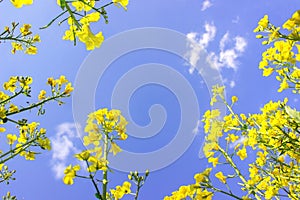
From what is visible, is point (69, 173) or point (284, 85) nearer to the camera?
point (69, 173)

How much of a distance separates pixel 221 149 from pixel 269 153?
57cm

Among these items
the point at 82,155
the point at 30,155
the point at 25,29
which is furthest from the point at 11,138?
the point at 82,155

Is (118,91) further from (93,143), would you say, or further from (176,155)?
(93,143)

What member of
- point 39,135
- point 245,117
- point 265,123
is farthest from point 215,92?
point 39,135

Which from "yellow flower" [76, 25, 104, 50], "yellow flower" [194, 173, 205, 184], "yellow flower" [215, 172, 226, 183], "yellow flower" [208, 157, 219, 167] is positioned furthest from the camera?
"yellow flower" [208, 157, 219, 167]

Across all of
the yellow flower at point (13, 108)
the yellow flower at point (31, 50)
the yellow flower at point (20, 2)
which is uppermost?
the yellow flower at point (31, 50)

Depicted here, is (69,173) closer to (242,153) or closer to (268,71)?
(268,71)

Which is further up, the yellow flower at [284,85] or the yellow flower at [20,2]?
the yellow flower at [284,85]

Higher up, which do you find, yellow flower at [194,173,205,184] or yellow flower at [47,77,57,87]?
yellow flower at [47,77,57,87]

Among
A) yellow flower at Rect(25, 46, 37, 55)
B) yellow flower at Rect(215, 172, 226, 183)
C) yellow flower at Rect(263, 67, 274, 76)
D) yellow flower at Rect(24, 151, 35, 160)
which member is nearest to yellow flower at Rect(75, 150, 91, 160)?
yellow flower at Rect(24, 151, 35, 160)

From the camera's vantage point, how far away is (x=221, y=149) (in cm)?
359

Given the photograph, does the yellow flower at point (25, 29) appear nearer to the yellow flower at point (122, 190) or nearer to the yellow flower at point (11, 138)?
the yellow flower at point (11, 138)

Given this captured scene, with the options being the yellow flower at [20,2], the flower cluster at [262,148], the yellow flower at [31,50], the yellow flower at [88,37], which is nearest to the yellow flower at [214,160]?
the flower cluster at [262,148]

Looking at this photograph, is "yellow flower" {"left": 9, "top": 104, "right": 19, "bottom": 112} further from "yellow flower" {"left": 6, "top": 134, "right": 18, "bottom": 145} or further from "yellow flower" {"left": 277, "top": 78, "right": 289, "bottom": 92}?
"yellow flower" {"left": 277, "top": 78, "right": 289, "bottom": 92}
